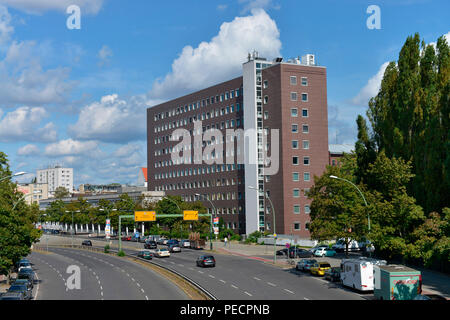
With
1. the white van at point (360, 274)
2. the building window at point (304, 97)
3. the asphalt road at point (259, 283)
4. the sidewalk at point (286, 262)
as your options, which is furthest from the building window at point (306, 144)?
the white van at point (360, 274)

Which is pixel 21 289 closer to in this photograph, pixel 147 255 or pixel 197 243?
pixel 147 255

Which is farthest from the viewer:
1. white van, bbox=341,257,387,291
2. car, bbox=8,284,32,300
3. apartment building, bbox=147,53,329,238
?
apartment building, bbox=147,53,329,238

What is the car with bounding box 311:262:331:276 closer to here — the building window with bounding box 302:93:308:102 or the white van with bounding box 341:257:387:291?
the white van with bounding box 341:257:387:291

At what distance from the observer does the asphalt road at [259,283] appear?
1367 inches

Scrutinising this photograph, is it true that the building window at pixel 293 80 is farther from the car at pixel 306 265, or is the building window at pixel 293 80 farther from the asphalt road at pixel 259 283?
the car at pixel 306 265

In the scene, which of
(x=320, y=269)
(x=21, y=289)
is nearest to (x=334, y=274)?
(x=320, y=269)

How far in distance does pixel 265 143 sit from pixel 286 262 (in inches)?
1675

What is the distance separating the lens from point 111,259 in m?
72.3

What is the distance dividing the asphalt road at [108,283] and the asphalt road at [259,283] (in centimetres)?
344

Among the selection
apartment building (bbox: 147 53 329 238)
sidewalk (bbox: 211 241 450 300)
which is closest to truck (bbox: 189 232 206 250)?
sidewalk (bbox: 211 241 450 300)

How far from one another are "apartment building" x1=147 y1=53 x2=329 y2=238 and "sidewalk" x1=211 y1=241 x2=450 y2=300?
10.3 m

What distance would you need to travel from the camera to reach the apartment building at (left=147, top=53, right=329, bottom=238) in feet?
320

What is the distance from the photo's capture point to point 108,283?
4512cm
